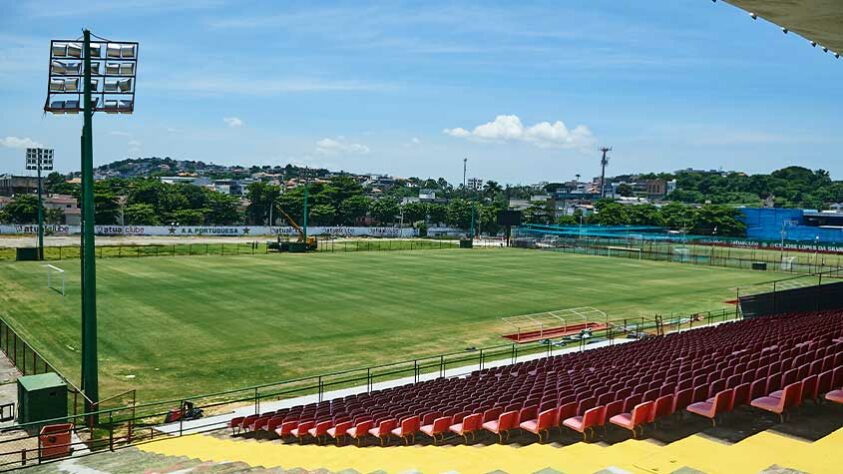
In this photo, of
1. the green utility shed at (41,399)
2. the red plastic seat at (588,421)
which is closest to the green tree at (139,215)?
the green utility shed at (41,399)

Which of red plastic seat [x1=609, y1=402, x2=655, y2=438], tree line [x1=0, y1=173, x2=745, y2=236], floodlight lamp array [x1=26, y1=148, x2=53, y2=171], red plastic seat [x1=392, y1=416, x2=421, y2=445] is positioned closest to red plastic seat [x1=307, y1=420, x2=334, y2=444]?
red plastic seat [x1=392, y1=416, x2=421, y2=445]

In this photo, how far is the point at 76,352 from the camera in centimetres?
2722

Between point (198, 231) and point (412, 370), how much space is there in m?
85.7

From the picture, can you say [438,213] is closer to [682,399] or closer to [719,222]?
[719,222]

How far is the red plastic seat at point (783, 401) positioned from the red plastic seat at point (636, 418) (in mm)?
1792

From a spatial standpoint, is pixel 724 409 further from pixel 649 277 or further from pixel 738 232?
pixel 738 232

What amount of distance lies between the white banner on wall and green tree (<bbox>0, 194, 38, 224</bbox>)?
15.2m

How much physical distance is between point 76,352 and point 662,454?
24.5 meters

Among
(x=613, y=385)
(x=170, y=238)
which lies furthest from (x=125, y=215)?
(x=613, y=385)

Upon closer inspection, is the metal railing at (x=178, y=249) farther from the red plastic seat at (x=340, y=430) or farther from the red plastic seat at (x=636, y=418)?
the red plastic seat at (x=636, y=418)

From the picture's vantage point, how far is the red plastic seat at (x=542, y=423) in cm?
1209

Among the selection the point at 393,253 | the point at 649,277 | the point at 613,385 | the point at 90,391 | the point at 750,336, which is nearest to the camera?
the point at 613,385

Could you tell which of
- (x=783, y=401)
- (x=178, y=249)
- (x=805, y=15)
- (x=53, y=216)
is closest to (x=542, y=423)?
(x=783, y=401)

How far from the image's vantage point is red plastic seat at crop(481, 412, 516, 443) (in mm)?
12688
